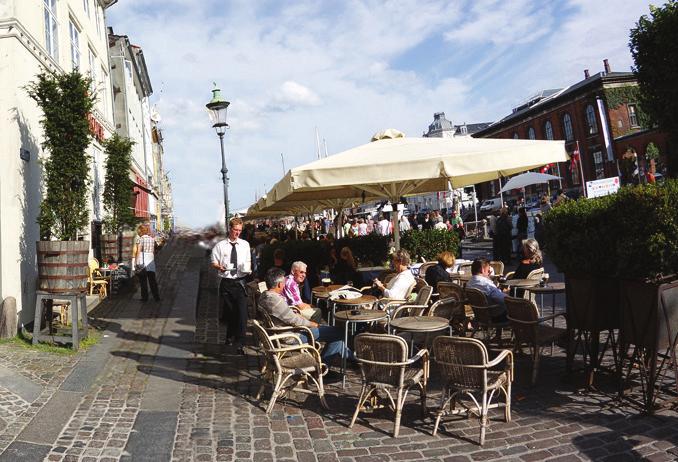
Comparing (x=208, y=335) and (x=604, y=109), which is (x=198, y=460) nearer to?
(x=208, y=335)

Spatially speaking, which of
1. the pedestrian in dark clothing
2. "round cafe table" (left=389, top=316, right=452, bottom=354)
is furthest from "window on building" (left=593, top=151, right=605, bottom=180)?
"round cafe table" (left=389, top=316, right=452, bottom=354)

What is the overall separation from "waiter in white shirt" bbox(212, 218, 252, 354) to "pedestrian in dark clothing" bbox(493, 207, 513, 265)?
1017cm

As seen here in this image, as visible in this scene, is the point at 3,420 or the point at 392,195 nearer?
the point at 3,420

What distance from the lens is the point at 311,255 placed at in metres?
11.2

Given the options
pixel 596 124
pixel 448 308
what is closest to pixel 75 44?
pixel 448 308

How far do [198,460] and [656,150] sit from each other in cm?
4309

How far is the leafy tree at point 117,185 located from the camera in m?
14.4

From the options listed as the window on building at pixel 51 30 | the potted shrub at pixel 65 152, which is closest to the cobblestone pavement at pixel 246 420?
the potted shrub at pixel 65 152

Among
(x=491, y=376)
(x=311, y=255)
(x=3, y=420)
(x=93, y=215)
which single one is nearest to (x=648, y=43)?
(x=311, y=255)

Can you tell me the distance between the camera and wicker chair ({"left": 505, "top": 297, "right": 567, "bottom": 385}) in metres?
5.44

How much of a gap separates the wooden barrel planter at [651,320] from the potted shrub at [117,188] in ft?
40.4

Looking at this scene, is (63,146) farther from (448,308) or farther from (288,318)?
(448,308)

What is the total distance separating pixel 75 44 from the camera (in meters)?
13.6

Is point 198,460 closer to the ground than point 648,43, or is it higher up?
closer to the ground
